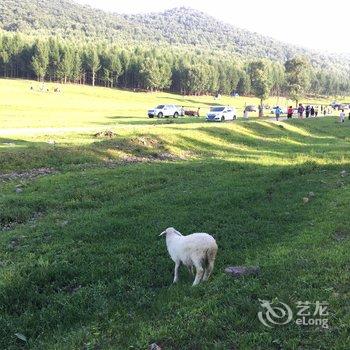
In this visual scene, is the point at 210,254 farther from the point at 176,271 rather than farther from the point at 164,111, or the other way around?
the point at 164,111

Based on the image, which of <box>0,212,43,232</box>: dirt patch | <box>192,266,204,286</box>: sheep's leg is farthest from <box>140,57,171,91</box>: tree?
<box>192,266,204,286</box>: sheep's leg

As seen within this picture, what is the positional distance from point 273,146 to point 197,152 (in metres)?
8.82

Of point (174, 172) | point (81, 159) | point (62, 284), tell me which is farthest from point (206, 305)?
point (81, 159)

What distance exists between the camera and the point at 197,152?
33281 millimetres

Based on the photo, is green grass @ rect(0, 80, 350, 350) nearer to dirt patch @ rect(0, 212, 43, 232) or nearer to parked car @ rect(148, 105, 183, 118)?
dirt patch @ rect(0, 212, 43, 232)

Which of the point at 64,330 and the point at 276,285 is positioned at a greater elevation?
the point at 276,285

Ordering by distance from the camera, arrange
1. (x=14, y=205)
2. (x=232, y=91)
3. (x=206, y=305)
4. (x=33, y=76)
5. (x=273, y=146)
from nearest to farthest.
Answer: (x=206, y=305), (x=14, y=205), (x=273, y=146), (x=33, y=76), (x=232, y=91)

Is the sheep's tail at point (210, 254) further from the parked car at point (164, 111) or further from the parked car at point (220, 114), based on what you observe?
the parked car at point (164, 111)

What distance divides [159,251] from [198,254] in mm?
2347

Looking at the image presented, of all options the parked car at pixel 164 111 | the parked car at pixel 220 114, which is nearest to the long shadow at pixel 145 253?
the parked car at pixel 220 114

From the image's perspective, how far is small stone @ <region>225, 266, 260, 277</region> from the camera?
9436 mm

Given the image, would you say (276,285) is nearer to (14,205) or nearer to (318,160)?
(14,205)

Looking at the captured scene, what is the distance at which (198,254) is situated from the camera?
9336 mm

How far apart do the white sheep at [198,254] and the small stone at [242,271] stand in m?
0.47
